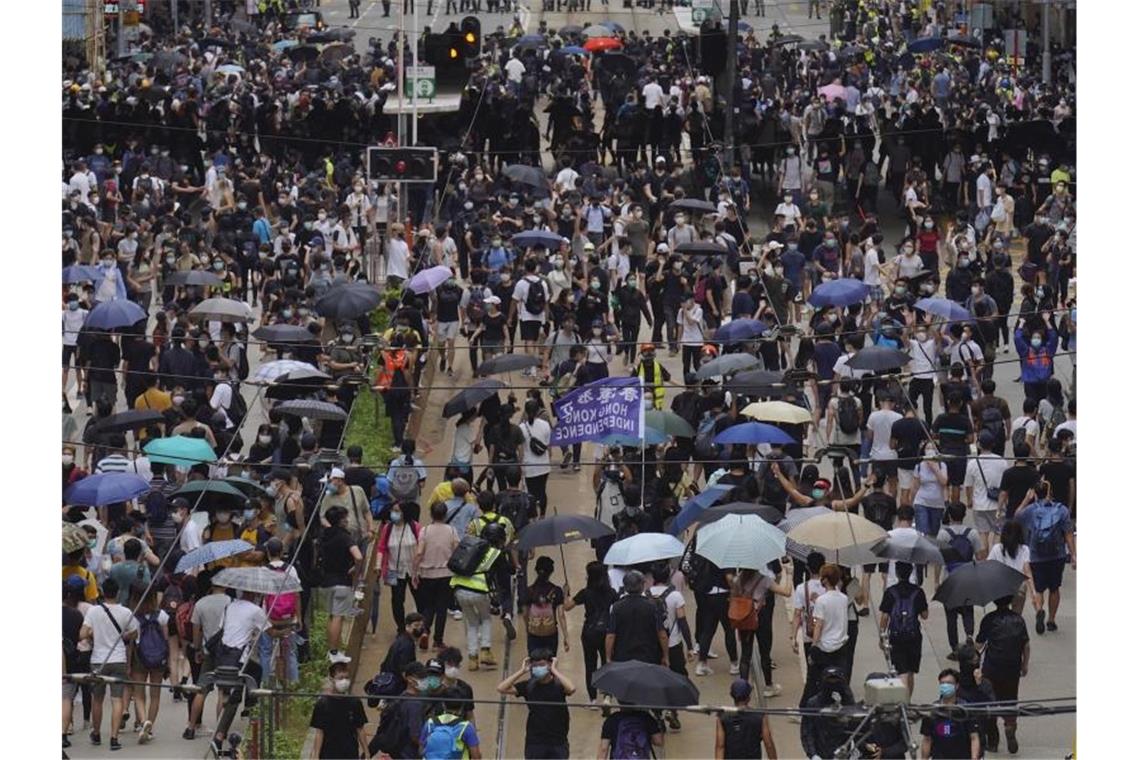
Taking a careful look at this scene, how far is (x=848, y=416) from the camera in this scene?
23328 millimetres

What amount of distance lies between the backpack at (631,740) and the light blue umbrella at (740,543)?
2518 mm

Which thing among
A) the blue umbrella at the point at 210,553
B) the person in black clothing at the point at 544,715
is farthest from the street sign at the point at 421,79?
the person in black clothing at the point at 544,715

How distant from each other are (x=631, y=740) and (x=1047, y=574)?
5.39 m

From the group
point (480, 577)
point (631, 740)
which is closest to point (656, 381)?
point (480, 577)

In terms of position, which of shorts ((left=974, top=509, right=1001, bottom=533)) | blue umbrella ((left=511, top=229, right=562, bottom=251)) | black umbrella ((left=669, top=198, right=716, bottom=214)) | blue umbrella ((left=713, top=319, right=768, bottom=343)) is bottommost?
shorts ((left=974, top=509, right=1001, bottom=533))

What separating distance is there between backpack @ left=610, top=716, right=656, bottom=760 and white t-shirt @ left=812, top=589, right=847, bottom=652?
2.47 metres

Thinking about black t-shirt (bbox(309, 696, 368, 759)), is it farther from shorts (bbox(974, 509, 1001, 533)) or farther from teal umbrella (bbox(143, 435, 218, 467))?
shorts (bbox(974, 509, 1001, 533))

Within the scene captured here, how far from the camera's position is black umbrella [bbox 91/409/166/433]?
2319cm

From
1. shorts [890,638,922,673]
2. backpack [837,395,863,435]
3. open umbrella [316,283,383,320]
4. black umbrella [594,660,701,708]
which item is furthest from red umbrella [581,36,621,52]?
black umbrella [594,660,701,708]

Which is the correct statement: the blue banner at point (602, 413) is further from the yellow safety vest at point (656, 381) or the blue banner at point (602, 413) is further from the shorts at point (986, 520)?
the yellow safety vest at point (656, 381)

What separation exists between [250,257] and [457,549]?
13.7m

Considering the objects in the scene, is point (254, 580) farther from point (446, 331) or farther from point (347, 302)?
point (446, 331)

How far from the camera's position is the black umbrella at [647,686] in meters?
16.3

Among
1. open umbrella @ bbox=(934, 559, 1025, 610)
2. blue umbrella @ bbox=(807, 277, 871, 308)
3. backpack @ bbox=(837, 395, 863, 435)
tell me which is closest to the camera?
open umbrella @ bbox=(934, 559, 1025, 610)
